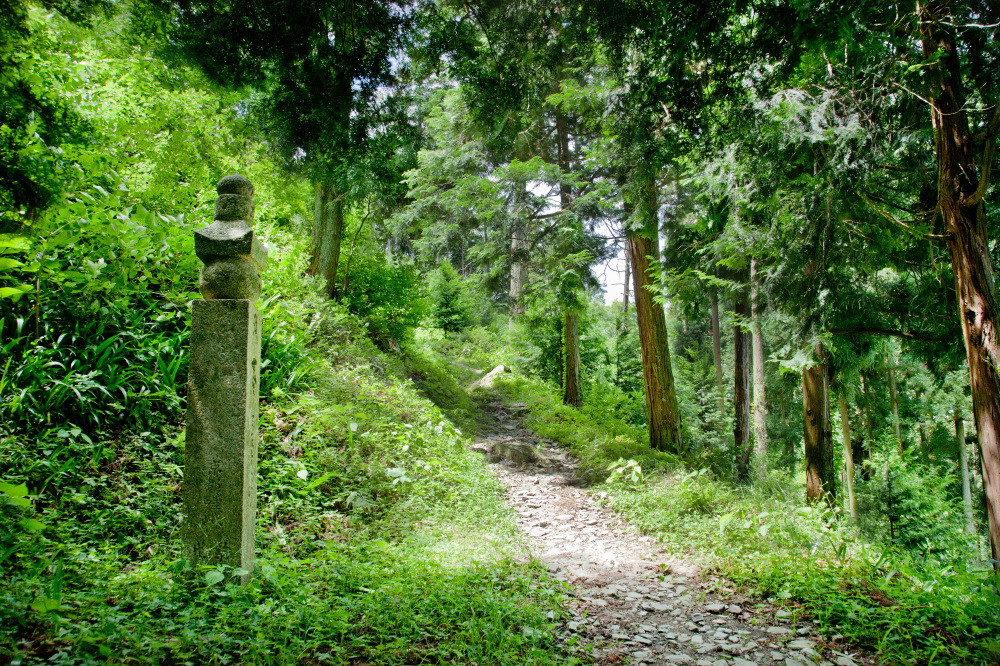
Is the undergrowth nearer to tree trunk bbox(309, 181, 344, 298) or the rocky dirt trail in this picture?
the rocky dirt trail

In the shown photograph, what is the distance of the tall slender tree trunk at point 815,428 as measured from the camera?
7449 mm

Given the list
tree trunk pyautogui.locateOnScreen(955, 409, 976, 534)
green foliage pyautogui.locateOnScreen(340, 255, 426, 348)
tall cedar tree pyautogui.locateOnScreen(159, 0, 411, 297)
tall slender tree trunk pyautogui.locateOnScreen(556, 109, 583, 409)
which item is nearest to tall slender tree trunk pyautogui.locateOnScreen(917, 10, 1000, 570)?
tall cedar tree pyautogui.locateOnScreen(159, 0, 411, 297)

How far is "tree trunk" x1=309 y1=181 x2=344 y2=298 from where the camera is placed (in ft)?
32.3

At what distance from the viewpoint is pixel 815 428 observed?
24.6 ft

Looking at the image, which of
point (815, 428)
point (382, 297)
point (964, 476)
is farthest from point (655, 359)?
point (964, 476)

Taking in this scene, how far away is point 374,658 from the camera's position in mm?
2516

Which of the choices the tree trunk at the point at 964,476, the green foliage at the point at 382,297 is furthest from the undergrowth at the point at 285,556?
the tree trunk at the point at 964,476

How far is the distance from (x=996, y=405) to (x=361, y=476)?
5.79m

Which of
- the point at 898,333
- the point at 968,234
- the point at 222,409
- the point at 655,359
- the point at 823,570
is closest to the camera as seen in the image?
the point at 222,409

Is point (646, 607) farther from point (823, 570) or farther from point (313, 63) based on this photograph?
point (313, 63)

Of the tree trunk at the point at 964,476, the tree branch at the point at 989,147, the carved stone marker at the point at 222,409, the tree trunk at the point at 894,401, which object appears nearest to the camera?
the carved stone marker at the point at 222,409

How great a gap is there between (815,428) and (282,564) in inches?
296

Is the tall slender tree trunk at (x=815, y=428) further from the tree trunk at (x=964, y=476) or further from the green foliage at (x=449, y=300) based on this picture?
the tree trunk at (x=964, y=476)

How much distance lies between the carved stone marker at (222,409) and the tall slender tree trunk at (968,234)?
5739mm
